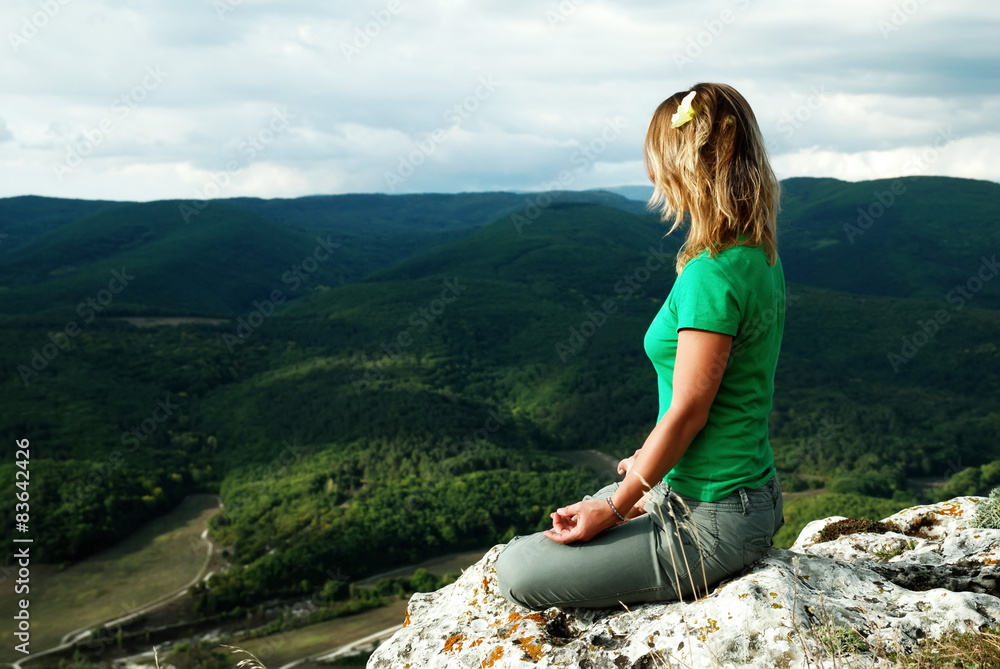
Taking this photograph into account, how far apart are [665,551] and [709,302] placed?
3.65 feet

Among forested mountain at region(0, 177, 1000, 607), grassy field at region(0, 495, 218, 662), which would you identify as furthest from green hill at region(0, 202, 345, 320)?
grassy field at region(0, 495, 218, 662)

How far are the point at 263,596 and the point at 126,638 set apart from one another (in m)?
8.87

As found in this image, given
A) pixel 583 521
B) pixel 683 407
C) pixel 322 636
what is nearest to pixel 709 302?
pixel 683 407

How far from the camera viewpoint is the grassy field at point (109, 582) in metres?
44.9

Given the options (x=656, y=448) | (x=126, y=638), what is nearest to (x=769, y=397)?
(x=656, y=448)

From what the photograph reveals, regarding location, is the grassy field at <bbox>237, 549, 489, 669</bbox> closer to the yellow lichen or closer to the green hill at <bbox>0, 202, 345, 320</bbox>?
the yellow lichen

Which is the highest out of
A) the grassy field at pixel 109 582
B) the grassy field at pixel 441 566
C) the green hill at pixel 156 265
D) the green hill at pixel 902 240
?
the green hill at pixel 156 265

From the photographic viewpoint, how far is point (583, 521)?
331 centimetres

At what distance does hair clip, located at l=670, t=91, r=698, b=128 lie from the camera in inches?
123

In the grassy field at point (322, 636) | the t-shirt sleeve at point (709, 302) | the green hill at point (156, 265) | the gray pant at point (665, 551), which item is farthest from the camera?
the green hill at point (156, 265)

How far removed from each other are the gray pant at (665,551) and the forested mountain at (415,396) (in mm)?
49580

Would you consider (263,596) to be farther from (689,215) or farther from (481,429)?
(689,215)

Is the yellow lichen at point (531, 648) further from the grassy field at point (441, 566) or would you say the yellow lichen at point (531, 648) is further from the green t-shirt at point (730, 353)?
the grassy field at point (441, 566)

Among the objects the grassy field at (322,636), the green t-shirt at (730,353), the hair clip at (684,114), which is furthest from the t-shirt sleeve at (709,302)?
the grassy field at (322,636)
